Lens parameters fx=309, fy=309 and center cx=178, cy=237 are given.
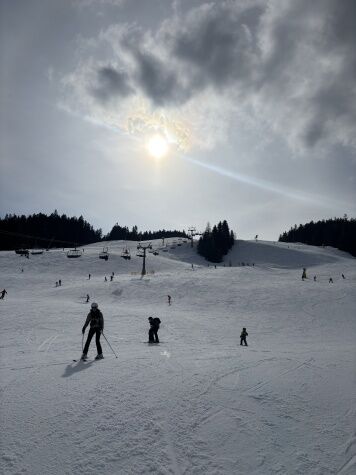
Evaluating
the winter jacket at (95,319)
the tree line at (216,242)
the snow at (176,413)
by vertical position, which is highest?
the tree line at (216,242)

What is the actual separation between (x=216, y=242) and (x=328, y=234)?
61.3 metres

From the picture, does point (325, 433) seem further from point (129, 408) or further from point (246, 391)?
point (129, 408)

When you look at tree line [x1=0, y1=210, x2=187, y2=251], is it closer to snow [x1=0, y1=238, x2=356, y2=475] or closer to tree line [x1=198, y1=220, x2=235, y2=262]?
tree line [x1=198, y1=220, x2=235, y2=262]

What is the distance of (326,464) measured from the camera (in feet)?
16.7

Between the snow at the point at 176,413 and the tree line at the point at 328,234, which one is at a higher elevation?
the tree line at the point at 328,234

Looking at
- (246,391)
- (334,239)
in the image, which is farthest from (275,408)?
(334,239)

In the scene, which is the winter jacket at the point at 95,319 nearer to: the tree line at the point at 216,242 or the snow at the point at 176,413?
the snow at the point at 176,413

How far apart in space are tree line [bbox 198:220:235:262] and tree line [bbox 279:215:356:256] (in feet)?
141

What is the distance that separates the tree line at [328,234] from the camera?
11775 cm

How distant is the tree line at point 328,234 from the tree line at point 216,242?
42.9 metres

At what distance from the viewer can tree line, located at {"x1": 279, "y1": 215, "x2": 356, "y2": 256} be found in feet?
386

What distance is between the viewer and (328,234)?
452 ft

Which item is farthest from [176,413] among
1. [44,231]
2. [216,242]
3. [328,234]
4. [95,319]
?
[328,234]

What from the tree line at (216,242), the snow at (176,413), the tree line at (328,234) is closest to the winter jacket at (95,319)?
the snow at (176,413)
